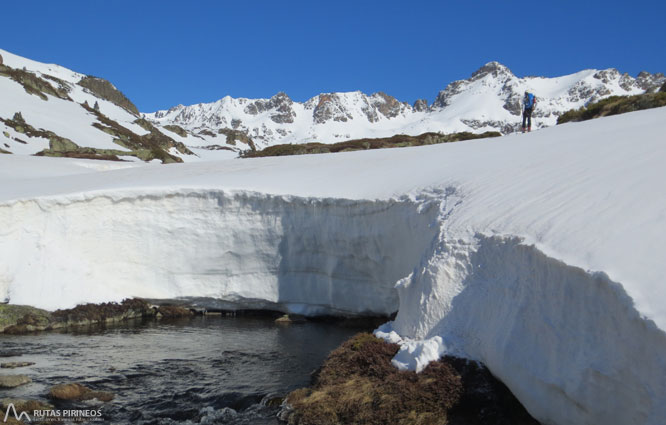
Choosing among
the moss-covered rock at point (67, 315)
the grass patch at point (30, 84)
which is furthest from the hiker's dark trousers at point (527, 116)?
the grass patch at point (30, 84)

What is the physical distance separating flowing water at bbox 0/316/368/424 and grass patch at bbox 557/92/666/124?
1830 cm

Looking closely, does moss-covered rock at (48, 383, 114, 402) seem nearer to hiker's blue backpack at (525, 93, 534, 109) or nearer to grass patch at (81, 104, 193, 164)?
hiker's blue backpack at (525, 93, 534, 109)

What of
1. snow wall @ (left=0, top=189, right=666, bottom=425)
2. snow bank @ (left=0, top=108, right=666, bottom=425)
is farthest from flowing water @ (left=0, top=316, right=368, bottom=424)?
snow bank @ (left=0, top=108, right=666, bottom=425)

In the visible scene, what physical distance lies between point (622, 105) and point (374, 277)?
1778 cm

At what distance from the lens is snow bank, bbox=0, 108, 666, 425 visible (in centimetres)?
698

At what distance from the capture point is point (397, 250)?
606 inches

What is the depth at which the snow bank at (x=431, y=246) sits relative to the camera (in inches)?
275

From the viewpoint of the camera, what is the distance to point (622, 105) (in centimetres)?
2639

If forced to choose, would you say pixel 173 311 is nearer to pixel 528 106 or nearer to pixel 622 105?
pixel 528 106

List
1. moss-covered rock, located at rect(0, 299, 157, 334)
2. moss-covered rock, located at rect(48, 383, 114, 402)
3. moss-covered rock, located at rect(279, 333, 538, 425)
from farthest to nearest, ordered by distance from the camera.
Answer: moss-covered rock, located at rect(0, 299, 157, 334) → moss-covered rock, located at rect(48, 383, 114, 402) → moss-covered rock, located at rect(279, 333, 538, 425)

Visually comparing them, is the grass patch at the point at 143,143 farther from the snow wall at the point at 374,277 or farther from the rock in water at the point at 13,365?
the rock in water at the point at 13,365

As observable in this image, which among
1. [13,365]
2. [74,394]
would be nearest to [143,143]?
[13,365]

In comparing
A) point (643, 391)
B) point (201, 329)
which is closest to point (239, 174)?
point (201, 329)

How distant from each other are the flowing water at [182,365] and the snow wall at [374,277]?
5.70 feet
